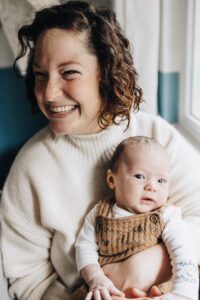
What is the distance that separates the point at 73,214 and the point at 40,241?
135 mm

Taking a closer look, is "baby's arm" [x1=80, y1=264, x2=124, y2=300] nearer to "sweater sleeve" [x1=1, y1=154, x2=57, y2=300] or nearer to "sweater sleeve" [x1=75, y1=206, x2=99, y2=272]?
"sweater sleeve" [x1=75, y1=206, x2=99, y2=272]

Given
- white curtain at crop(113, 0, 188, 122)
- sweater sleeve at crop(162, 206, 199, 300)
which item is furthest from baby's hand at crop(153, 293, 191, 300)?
white curtain at crop(113, 0, 188, 122)

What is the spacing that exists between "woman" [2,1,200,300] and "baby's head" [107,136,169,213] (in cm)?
11

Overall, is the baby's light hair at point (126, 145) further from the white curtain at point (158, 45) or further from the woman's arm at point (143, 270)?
the white curtain at point (158, 45)

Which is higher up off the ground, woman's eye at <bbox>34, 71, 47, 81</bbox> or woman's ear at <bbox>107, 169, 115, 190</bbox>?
woman's eye at <bbox>34, 71, 47, 81</bbox>

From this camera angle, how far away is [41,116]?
144 cm

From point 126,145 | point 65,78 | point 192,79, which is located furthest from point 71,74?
→ point 192,79

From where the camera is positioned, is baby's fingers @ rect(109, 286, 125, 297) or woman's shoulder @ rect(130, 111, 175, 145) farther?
woman's shoulder @ rect(130, 111, 175, 145)

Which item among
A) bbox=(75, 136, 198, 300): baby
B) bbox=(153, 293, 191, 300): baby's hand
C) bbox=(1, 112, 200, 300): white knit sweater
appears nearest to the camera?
bbox=(153, 293, 191, 300): baby's hand

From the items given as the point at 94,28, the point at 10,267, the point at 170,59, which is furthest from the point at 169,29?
the point at 10,267

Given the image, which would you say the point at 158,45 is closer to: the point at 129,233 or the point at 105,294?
the point at 129,233

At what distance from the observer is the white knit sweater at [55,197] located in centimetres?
118

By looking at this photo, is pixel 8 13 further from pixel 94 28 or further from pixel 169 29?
pixel 169 29

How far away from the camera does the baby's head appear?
107 cm
